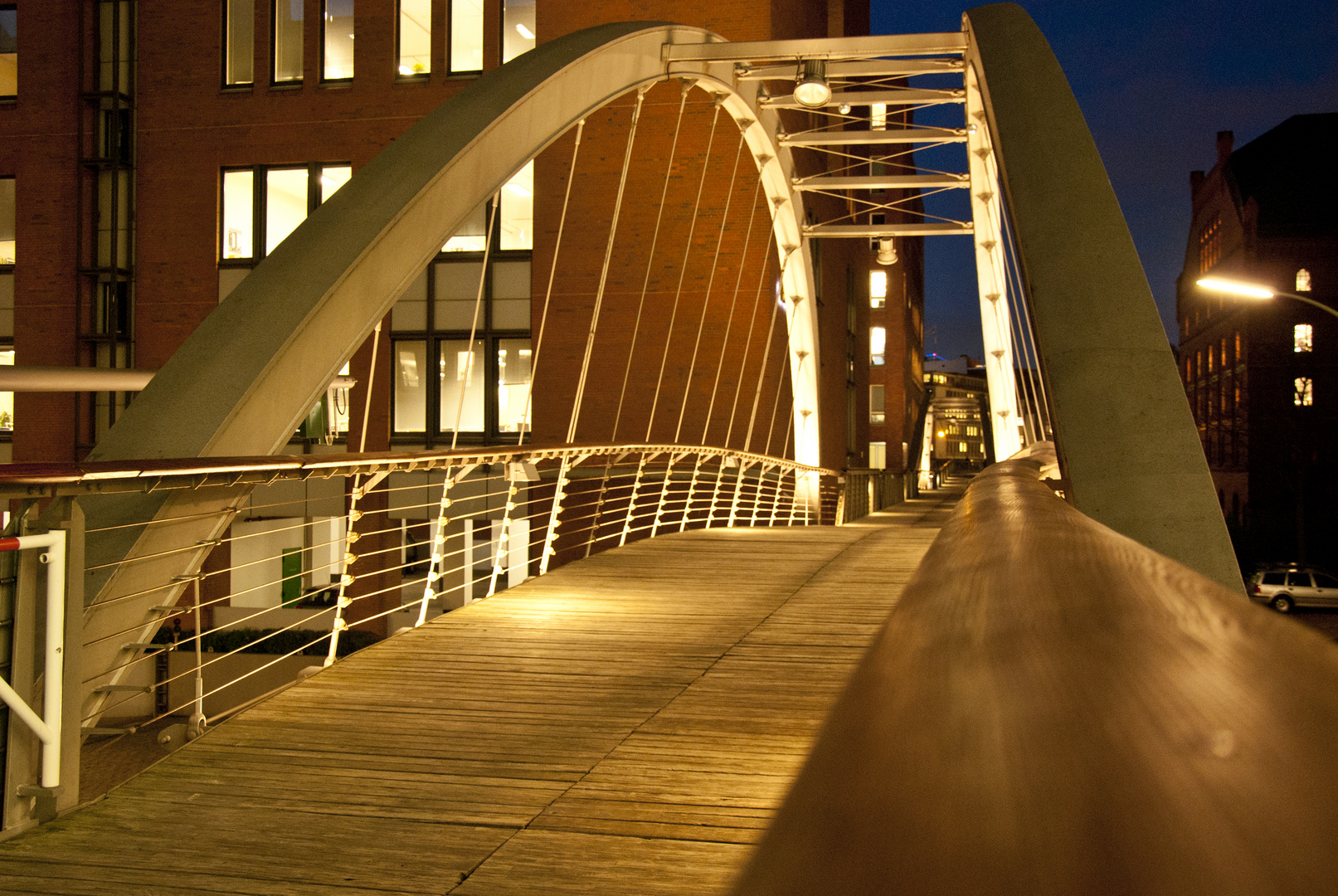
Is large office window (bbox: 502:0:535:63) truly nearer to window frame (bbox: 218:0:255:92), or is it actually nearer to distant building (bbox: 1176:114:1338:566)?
window frame (bbox: 218:0:255:92)

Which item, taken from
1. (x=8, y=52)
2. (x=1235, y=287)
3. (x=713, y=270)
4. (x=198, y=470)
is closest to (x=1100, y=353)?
(x=198, y=470)

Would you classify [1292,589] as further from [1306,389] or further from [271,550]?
[271,550]

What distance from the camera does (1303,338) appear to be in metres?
42.3

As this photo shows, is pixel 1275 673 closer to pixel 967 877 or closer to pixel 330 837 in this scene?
pixel 967 877

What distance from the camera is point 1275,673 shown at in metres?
0.62

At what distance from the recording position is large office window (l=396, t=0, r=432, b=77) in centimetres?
2003

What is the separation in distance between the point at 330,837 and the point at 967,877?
284 centimetres

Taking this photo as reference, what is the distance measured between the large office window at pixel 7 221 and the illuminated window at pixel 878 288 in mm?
35389

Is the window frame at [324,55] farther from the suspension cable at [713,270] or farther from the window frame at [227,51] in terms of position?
the suspension cable at [713,270]

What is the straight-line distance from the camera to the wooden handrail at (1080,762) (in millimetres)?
474

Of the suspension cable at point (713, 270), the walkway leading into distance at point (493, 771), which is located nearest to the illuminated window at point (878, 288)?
the suspension cable at point (713, 270)

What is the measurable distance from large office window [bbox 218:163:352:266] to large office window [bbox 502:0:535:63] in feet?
12.3

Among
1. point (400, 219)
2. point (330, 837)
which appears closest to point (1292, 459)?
point (400, 219)

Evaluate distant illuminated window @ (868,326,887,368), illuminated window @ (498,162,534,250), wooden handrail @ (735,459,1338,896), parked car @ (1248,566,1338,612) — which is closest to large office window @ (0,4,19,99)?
illuminated window @ (498,162,534,250)
